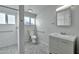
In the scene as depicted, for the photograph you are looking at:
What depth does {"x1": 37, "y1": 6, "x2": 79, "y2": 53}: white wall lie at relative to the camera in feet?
5.32

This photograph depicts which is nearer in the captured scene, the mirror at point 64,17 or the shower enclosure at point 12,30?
the mirror at point 64,17

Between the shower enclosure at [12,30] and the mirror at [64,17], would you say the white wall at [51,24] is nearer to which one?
the mirror at [64,17]

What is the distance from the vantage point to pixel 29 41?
8.24 ft

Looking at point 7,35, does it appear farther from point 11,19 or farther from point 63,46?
point 63,46

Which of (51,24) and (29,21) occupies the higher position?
(29,21)

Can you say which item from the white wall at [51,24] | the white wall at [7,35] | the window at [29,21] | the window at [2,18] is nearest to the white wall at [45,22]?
the white wall at [51,24]

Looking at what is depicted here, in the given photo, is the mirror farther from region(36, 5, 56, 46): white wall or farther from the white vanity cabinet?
the white vanity cabinet

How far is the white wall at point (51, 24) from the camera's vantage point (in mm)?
1620

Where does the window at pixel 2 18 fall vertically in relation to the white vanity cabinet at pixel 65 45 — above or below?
above

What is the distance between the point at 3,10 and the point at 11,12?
29 cm

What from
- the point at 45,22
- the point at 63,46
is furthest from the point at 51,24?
the point at 63,46

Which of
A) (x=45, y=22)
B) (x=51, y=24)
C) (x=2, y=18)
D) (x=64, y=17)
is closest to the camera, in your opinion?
(x=64, y=17)

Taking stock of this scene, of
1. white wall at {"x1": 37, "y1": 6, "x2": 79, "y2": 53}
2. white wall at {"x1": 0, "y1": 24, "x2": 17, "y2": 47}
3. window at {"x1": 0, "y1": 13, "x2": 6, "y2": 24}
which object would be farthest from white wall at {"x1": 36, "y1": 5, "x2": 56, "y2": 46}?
window at {"x1": 0, "y1": 13, "x2": 6, "y2": 24}

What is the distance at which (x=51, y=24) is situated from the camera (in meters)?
2.17
